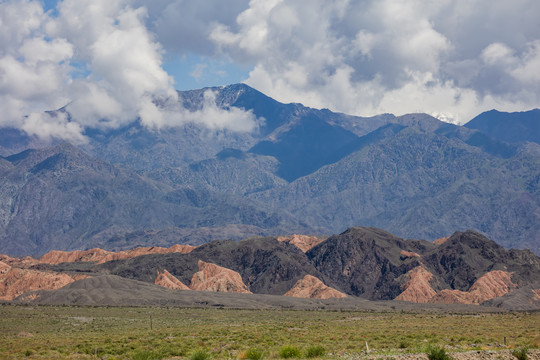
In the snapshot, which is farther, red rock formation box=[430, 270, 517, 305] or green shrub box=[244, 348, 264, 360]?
red rock formation box=[430, 270, 517, 305]

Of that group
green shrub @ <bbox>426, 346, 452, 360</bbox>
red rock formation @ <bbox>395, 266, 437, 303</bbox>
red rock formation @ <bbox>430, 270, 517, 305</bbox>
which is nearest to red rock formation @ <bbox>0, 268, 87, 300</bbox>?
red rock formation @ <bbox>395, 266, 437, 303</bbox>

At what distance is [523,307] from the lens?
161875 millimetres

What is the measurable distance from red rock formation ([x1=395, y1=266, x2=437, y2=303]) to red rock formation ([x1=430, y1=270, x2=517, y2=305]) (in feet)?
12.1

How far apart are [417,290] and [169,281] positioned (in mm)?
72415

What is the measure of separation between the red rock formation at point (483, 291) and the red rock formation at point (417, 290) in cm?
370

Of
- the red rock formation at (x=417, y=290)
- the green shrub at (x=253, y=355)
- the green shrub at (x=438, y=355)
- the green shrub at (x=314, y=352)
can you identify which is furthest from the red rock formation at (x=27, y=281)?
the green shrub at (x=438, y=355)

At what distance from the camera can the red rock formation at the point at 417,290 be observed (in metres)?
186

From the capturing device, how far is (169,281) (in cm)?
18662

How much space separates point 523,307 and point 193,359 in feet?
458

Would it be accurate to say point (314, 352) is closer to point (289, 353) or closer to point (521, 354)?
point (289, 353)

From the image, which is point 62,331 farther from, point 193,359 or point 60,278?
point 60,278

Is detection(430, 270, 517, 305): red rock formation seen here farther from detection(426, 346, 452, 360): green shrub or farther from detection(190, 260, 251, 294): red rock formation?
detection(426, 346, 452, 360): green shrub

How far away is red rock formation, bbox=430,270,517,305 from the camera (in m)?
178

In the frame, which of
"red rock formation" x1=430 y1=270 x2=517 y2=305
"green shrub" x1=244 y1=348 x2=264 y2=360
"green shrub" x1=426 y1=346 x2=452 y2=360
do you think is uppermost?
"red rock formation" x1=430 y1=270 x2=517 y2=305
